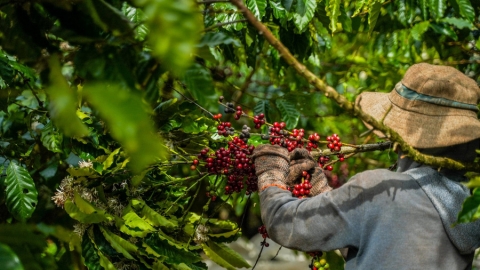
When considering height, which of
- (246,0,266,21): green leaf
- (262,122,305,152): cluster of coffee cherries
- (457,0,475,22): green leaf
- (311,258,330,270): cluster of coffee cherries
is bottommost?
(311,258,330,270): cluster of coffee cherries

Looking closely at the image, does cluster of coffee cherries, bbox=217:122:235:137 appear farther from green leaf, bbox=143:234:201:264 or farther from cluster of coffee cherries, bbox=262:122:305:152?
green leaf, bbox=143:234:201:264

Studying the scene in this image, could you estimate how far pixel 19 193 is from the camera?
6.54ft

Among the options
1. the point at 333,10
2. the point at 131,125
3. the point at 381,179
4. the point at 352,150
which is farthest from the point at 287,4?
the point at 131,125

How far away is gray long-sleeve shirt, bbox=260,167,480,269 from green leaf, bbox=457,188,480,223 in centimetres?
38

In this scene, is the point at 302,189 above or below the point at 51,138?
below

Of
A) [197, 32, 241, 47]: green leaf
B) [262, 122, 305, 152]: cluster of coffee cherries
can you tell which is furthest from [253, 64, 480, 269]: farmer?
[197, 32, 241, 47]: green leaf

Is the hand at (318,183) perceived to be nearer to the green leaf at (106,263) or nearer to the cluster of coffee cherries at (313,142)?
the cluster of coffee cherries at (313,142)

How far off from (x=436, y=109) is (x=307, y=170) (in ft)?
1.46

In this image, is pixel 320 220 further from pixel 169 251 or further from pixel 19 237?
pixel 19 237

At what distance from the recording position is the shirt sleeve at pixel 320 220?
1.64 m

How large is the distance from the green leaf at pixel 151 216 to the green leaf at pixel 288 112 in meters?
0.98

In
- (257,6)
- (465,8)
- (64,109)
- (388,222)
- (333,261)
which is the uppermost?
(257,6)

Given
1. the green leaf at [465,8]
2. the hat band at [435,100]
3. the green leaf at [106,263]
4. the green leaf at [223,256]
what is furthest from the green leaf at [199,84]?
the green leaf at [465,8]

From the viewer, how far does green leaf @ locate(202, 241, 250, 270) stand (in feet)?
7.18
